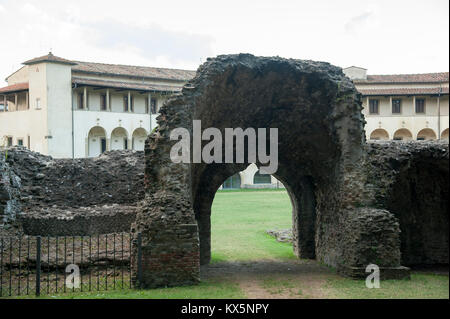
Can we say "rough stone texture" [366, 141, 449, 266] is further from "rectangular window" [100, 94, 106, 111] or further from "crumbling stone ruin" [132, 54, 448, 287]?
"rectangular window" [100, 94, 106, 111]

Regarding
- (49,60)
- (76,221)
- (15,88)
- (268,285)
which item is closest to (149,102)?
(49,60)

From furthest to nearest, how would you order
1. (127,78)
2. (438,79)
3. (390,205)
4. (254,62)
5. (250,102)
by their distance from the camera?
1. (438,79)
2. (127,78)
3. (390,205)
4. (250,102)
5. (254,62)

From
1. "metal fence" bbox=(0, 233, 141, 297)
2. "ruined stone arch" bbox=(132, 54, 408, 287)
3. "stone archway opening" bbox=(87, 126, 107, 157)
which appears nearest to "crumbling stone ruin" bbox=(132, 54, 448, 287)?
"ruined stone arch" bbox=(132, 54, 408, 287)

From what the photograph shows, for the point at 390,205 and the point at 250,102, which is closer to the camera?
the point at 250,102

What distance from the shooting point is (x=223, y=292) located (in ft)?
30.2

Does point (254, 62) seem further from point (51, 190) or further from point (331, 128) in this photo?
point (51, 190)

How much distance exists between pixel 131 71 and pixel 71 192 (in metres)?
31.4

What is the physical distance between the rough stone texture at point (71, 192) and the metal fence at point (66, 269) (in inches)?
31.8

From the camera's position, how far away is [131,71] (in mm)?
43875

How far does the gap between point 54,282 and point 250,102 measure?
5595 millimetres

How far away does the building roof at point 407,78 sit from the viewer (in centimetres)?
4638

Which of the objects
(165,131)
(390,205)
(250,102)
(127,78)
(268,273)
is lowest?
(268,273)

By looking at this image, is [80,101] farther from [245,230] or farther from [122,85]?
[245,230]
